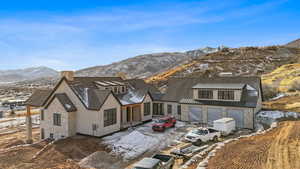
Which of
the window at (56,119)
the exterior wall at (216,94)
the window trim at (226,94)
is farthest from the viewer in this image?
the window trim at (226,94)

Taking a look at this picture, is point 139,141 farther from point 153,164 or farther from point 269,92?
point 269,92

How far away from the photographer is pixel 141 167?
491 inches

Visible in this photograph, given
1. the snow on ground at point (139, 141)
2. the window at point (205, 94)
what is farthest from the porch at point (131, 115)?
the window at point (205, 94)

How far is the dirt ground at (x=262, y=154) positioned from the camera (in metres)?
12.4

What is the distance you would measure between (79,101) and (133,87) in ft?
33.1

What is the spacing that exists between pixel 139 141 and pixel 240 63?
74401mm

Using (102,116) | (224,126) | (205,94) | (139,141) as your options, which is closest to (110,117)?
(102,116)

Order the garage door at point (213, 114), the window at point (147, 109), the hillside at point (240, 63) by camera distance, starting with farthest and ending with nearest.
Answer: the hillside at point (240, 63) → the window at point (147, 109) → the garage door at point (213, 114)

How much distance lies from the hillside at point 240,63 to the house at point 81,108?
159ft

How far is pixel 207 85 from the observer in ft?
102

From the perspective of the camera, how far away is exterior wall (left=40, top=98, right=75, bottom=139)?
2525 cm

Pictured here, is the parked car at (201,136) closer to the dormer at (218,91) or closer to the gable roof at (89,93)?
the dormer at (218,91)

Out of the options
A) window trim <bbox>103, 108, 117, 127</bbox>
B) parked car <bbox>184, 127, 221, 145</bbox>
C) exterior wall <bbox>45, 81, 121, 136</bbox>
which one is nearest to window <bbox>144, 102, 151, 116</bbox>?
exterior wall <bbox>45, 81, 121, 136</bbox>

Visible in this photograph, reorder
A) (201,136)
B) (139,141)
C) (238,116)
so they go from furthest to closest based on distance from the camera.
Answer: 1. (238,116)
2. (139,141)
3. (201,136)
